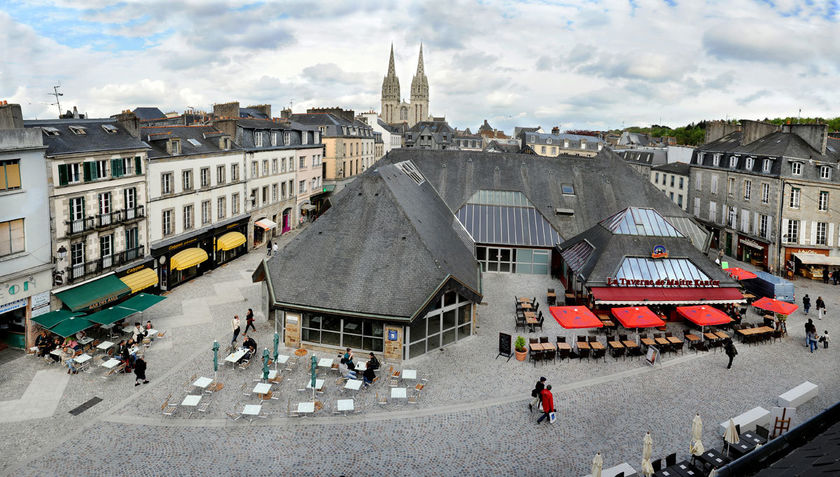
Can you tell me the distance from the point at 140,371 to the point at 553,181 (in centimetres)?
3182

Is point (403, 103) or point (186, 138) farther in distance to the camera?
point (403, 103)

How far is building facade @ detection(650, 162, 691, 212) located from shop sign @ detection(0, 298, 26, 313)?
51318 mm

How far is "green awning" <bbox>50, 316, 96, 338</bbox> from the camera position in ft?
72.6

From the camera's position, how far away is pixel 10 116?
2295 centimetres

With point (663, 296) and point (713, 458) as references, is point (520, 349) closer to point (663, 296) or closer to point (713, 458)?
point (663, 296)

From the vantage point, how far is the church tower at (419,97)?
19112 cm

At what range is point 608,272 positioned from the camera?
2828cm

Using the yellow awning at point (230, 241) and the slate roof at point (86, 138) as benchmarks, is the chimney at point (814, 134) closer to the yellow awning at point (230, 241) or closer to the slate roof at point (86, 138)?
the yellow awning at point (230, 241)

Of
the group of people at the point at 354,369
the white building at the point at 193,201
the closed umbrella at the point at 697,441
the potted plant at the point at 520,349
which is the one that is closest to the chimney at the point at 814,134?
the potted plant at the point at 520,349

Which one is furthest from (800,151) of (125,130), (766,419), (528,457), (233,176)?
(125,130)

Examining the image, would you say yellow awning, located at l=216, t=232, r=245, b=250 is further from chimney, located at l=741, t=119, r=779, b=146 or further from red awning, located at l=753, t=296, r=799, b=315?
chimney, located at l=741, t=119, r=779, b=146

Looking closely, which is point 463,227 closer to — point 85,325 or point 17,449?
point 85,325

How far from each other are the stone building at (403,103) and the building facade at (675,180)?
137338 millimetres

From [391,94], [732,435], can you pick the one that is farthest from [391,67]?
[732,435]
